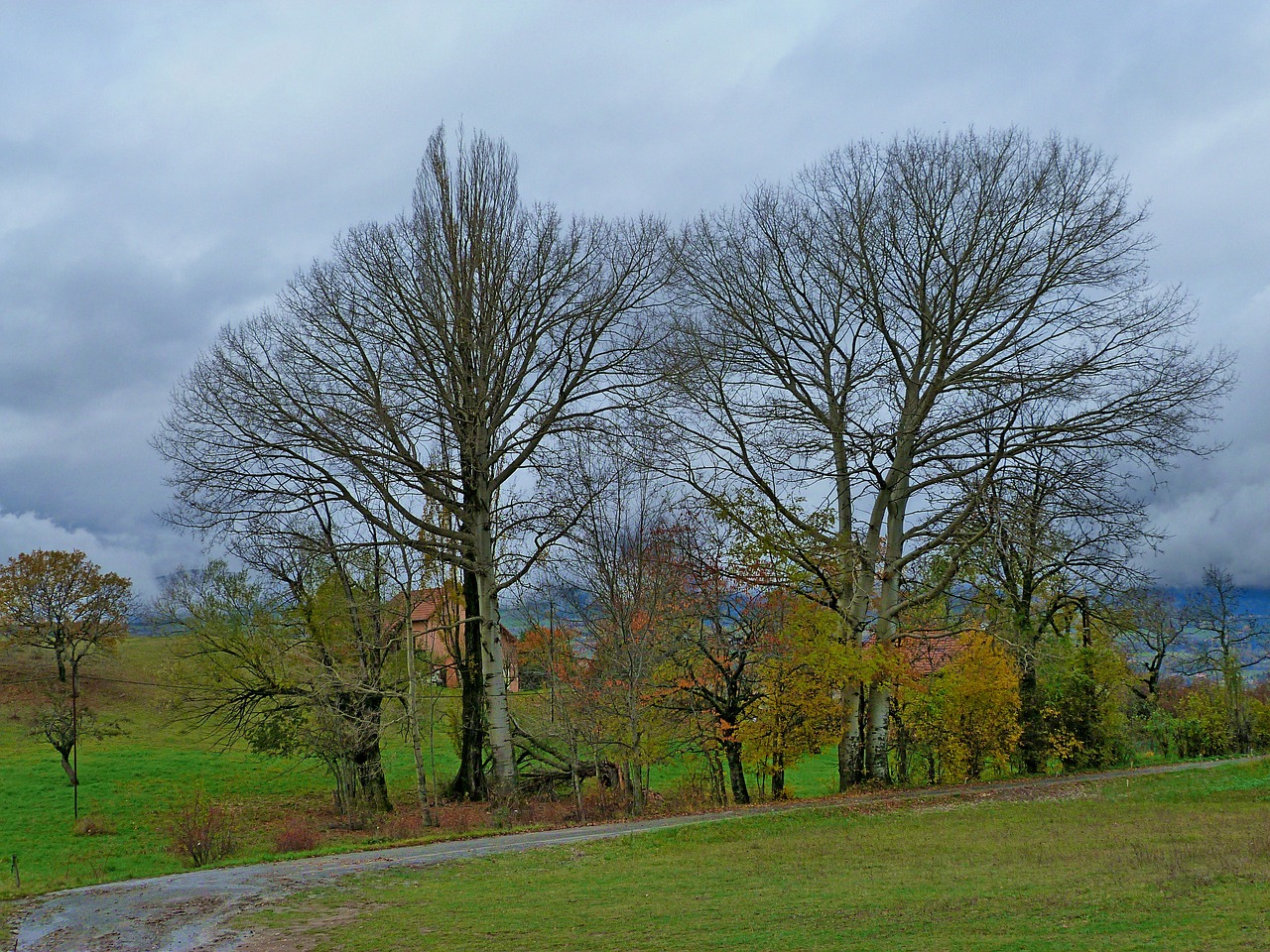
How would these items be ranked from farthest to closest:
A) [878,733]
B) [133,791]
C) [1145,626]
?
[133,791], [878,733], [1145,626]

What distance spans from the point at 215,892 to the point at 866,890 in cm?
873

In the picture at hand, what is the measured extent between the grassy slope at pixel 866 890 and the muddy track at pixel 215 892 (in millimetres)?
857

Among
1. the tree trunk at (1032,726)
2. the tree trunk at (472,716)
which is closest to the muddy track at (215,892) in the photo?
the tree trunk at (472,716)

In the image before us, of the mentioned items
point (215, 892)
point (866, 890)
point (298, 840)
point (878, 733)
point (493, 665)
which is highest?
point (493, 665)

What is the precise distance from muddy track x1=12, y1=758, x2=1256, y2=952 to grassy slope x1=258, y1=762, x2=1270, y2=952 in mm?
Answer: 857

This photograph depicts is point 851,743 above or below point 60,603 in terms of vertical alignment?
below

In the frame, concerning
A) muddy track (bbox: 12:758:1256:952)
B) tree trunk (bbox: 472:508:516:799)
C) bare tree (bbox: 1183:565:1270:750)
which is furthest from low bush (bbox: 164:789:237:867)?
bare tree (bbox: 1183:565:1270:750)

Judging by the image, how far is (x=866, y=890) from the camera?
36.6ft

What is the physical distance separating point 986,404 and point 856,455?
321 centimetres

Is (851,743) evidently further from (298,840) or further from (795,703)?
(298,840)

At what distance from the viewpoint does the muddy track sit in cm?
1075

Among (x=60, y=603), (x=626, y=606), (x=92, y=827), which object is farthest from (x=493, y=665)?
(x=60, y=603)

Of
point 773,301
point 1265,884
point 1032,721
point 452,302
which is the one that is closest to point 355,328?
point 452,302

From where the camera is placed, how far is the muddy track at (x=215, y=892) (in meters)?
10.8
